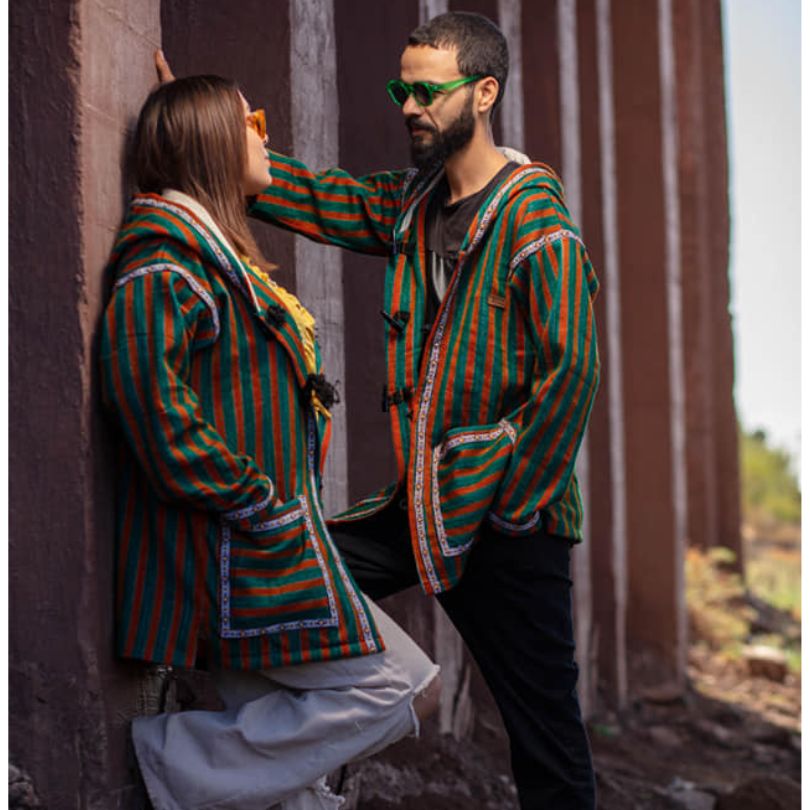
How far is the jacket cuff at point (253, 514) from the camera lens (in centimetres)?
300

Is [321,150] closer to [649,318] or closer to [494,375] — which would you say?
[494,375]

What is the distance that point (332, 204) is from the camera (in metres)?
3.72

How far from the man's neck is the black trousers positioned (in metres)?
0.86

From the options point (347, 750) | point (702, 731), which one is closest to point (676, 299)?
point (702, 731)

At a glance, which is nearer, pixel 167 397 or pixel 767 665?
pixel 167 397

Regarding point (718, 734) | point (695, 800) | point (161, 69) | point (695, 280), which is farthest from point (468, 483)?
point (695, 280)

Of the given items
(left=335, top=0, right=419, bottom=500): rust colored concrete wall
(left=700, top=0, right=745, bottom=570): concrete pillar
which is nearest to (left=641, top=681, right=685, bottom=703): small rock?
(left=335, top=0, right=419, bottom=500): rust colored concrete wall

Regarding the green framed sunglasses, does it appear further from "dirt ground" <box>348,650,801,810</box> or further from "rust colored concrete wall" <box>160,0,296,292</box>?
"dirt ground" <box>348,650,801,810</box>

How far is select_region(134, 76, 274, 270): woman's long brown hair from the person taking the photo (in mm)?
3160

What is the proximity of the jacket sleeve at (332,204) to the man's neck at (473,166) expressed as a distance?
0.21m

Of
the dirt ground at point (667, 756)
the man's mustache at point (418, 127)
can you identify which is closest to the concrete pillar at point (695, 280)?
the dirt ground at point (667, 756)

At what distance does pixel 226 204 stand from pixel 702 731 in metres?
5.49

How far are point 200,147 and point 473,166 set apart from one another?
2.42ft

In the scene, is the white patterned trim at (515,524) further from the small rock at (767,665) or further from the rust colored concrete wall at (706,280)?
the rust colored concrete wall at (706,280)
